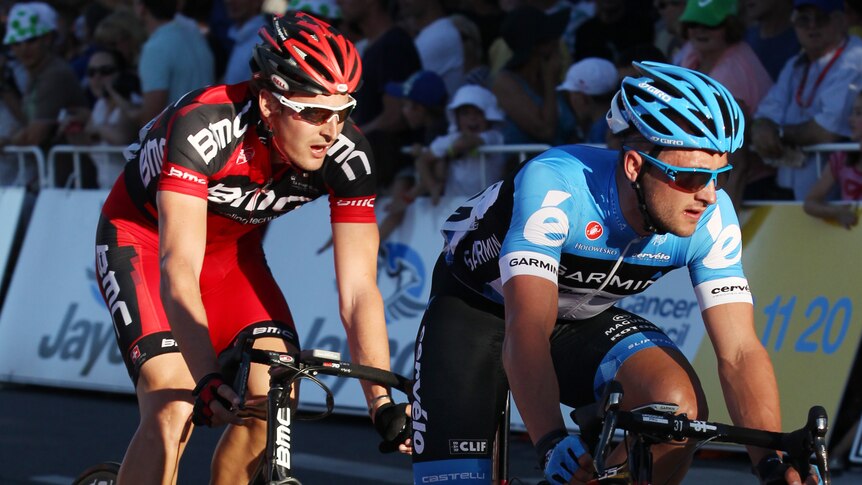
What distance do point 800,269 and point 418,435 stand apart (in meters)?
3.74

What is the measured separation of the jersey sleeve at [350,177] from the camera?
527 cm

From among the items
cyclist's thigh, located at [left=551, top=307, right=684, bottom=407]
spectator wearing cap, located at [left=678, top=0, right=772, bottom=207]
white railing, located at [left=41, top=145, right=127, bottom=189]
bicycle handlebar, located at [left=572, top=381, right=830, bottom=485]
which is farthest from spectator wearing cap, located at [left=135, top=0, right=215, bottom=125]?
bicycle handlebar, located at [left=572, top=381, right=830, bottom=485]

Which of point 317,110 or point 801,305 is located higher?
point 317,110

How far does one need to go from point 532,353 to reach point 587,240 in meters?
0.56

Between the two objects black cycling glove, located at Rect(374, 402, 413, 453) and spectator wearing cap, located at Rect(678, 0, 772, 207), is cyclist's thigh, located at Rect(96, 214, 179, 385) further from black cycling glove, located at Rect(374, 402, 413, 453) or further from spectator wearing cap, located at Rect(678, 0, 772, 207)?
spectator wearing cap, located at Rect(678, 0, 772, 207)

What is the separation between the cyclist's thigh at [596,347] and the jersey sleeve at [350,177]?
0.95 m

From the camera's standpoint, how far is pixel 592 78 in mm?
8742

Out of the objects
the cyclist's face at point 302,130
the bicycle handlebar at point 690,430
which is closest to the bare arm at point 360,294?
the cyclist's face at point 302,130

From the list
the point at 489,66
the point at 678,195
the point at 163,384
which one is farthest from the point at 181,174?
the point at 489,66

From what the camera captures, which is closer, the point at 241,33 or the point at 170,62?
the point at 170,62

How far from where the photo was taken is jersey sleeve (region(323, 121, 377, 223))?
5.27m

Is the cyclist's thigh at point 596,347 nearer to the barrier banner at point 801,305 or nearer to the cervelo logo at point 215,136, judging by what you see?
the cervelo logo at point 215,136

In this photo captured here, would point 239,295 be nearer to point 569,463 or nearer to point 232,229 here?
point 232,229

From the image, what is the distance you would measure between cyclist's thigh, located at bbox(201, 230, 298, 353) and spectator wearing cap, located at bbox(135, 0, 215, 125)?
4929mm
